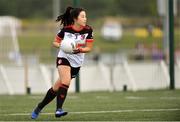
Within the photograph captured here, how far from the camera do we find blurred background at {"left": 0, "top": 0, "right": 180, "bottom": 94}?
84.5 ft

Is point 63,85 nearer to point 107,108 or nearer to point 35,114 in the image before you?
point 35,114

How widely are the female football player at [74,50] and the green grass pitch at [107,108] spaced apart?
1.57ft

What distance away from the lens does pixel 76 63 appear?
565 inches

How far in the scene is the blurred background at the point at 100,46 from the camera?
25750 millimetres

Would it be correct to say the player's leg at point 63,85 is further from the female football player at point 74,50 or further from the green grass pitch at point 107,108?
the green grass pitch at point 107,108

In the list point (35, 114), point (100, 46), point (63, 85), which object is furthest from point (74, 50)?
point (100, 46)

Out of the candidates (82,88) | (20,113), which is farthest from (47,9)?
(20,113)

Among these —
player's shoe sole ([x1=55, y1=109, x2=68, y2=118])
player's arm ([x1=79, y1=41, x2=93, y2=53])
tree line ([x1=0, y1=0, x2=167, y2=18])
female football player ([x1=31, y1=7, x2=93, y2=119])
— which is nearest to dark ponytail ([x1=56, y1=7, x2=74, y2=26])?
female football player ([x1=31, y1=7, x2=93, y2=119])

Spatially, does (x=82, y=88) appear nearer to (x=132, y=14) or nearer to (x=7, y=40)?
(x=7, y=40)

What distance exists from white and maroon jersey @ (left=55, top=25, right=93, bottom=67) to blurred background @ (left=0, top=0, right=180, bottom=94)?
8321 millimetres

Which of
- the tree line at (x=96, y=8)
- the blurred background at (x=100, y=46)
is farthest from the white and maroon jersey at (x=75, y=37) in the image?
the tree line at (x=96, y=8)

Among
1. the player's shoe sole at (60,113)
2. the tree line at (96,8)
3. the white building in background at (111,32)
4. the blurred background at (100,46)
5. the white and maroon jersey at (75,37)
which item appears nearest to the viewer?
the player's shoe sole at (60,113)

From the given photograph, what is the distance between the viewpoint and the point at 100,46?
7594 cm

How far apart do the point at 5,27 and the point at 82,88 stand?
2658cm
